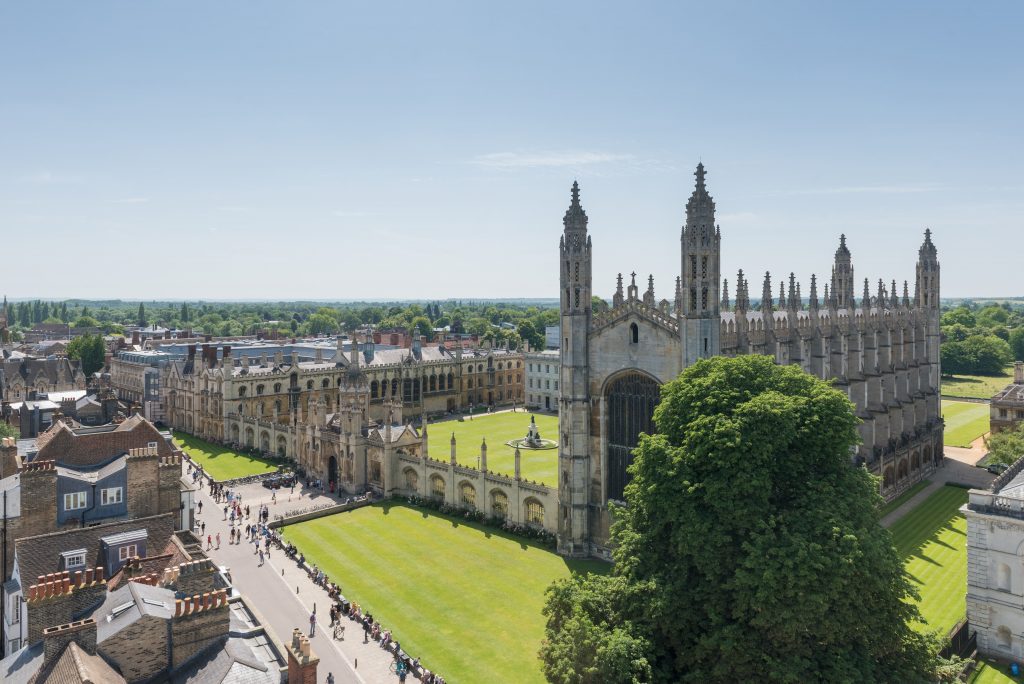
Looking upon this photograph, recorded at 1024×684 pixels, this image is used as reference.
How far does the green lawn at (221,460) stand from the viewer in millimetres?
59938

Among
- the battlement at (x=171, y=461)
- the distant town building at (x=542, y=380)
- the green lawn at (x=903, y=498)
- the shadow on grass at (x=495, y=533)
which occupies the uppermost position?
the battlement at (x=171, y=461)

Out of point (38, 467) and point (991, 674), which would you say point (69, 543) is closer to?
point (38, 467)

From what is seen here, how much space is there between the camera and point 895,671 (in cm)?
2138

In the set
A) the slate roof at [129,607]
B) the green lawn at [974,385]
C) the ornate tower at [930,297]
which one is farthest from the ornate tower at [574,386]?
the green lawn at [974,385]

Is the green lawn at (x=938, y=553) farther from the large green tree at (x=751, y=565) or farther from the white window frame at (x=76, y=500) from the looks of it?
the white window frame at (x=76, y=500)

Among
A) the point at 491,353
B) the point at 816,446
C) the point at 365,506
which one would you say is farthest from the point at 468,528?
the point at 491,353

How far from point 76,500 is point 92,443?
5.04m

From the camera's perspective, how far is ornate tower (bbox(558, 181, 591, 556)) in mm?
39375

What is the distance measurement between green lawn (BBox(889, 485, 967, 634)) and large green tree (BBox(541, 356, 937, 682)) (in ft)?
24.4

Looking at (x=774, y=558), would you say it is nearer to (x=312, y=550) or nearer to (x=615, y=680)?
(x=615, y=680)

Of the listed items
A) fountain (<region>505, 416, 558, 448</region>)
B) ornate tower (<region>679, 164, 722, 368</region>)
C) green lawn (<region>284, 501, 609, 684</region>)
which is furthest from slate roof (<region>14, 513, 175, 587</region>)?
fountain (<region>505, 416, 558, 448</region>)

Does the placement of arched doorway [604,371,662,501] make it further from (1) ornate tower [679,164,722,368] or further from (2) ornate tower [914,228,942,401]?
(2) ornate tower [914,228,942,401]

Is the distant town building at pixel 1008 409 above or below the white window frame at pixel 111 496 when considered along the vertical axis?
below

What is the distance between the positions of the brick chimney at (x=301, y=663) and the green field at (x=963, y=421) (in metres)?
67.7
